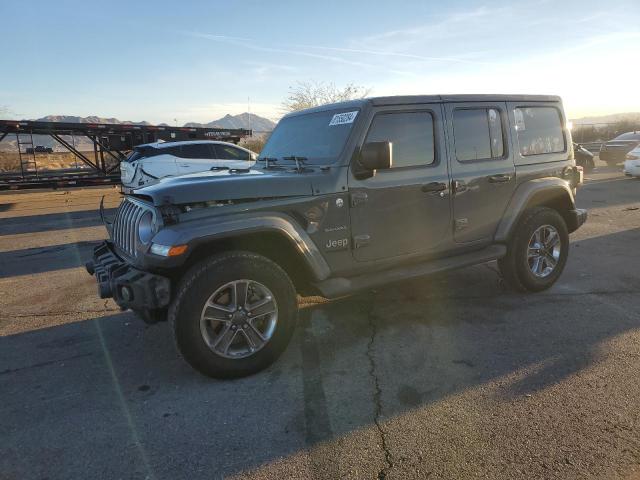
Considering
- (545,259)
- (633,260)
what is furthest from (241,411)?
(633,260)

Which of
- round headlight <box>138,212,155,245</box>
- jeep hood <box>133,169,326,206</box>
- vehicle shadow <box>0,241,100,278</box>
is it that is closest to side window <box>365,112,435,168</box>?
jeep hood <box>133,169,326,206</box>

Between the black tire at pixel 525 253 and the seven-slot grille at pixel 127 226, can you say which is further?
the black tire at pixel 525 253

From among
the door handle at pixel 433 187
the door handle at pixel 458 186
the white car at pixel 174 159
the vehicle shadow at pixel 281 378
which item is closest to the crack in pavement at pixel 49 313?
the vehicle shadow at pixel 281 378

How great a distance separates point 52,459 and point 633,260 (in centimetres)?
676

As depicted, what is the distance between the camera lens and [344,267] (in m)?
3.85

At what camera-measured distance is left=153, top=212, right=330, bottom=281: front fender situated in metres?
3.13

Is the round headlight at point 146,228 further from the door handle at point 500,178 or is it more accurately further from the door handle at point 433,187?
the door handle at point 500,178

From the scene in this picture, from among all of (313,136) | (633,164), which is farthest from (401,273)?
(633,164)

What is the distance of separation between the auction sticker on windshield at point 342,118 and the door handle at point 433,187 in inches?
33.5

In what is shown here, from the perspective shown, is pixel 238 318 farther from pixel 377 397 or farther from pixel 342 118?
pixel 342 118

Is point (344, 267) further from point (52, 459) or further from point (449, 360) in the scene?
point (52, 459)

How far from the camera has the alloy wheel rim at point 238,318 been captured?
333 cm

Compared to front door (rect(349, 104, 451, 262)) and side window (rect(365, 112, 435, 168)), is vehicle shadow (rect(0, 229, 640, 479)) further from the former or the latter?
side window (rect(365, 112, 435, 168))

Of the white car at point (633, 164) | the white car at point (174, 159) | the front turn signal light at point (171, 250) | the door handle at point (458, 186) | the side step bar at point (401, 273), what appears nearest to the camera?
the front turn signal light at point (171, 250)
